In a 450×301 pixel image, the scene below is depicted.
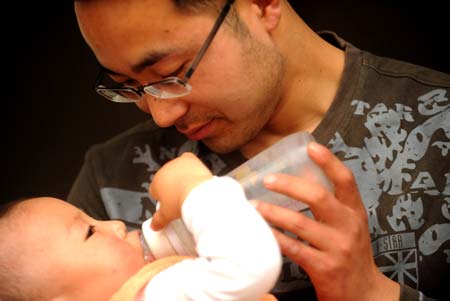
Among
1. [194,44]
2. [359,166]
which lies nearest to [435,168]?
[359,166]

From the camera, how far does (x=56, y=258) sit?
1229mm

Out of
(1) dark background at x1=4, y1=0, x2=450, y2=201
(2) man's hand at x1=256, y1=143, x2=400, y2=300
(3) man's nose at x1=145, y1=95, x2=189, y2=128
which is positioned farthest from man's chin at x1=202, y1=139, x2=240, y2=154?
(1) dark background at x1=4, y1=0, x2=450, y2=201

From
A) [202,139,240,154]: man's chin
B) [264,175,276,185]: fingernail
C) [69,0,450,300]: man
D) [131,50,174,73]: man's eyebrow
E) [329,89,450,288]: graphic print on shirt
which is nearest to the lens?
[264,175,276,185]: fingernail

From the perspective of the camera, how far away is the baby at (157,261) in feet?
3.26

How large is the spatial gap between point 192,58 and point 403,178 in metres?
0.60

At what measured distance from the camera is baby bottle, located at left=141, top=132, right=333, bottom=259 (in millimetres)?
1266

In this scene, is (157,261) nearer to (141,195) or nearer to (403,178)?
(141,195)

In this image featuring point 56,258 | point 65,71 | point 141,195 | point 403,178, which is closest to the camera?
point 56,258

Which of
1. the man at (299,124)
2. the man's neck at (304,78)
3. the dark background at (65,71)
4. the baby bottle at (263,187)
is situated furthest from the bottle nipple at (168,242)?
the dark background at (65,71)

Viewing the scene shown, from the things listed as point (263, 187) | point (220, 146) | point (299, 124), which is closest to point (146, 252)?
point (263, 187)

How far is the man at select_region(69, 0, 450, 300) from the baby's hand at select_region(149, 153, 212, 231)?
0.48ft

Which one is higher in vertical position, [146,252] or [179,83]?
[179,83]

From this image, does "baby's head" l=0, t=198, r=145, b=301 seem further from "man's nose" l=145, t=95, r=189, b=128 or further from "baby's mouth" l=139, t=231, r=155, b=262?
"man's nose" l=145, t=95, r=189, b=128

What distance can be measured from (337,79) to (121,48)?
0.60 metres
